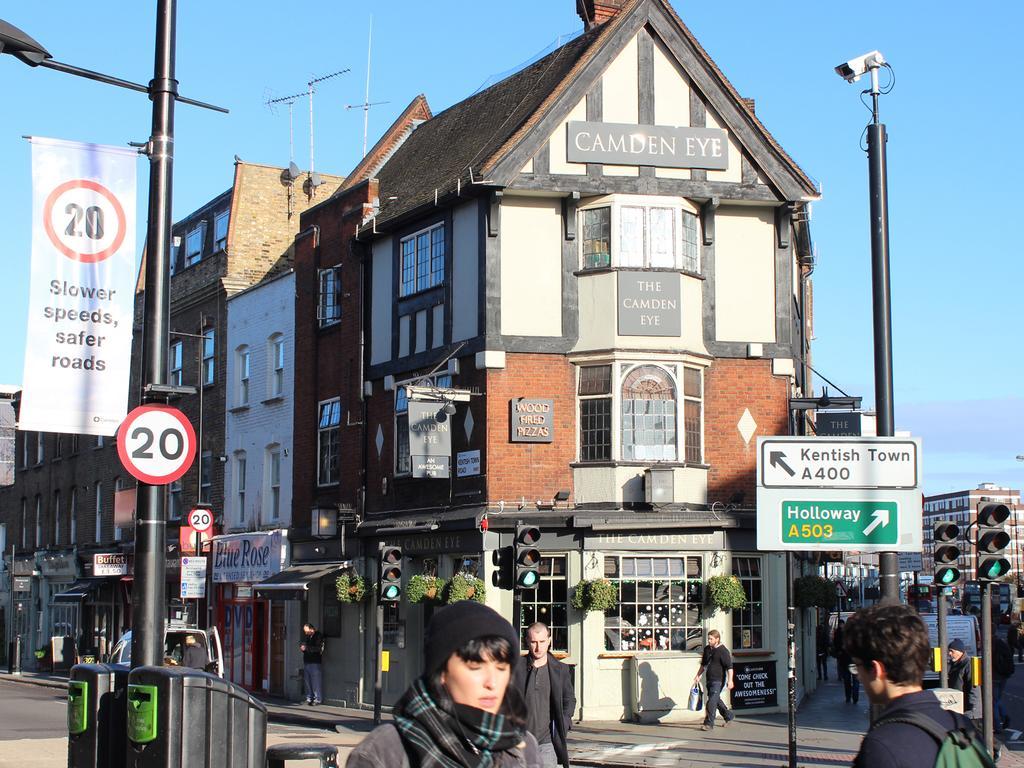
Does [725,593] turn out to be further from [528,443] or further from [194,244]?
[194,244]

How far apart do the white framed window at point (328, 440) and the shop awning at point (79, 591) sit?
15.8 meters

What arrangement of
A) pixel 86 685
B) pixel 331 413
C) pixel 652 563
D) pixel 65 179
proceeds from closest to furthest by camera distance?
pixel 86 685, pixel 65 179, pixel 652 563, pixel 331 413

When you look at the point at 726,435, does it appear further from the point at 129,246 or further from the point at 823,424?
the point at 129,246

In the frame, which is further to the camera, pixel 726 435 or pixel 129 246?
pixel 726 435

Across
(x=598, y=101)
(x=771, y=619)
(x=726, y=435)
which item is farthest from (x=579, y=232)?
(x=771, y=619)

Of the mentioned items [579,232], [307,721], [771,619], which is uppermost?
[579,232]

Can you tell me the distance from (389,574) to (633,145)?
30.4ft

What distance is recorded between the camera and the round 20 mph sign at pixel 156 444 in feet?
31.1

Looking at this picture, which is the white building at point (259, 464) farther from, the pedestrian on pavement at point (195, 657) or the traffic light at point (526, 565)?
the traffic light at point (526, 565)

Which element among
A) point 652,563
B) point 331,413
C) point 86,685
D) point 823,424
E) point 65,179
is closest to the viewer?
point 86,685

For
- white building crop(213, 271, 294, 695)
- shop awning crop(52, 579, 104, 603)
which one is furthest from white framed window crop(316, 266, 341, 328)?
shop awning crop(52, 579, 104, 603)

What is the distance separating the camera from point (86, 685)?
29.8 ft

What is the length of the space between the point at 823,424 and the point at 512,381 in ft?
23.2

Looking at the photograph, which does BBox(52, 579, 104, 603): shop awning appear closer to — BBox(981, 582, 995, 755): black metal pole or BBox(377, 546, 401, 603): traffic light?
BBox(377, 546, 401, 603): traffic light
